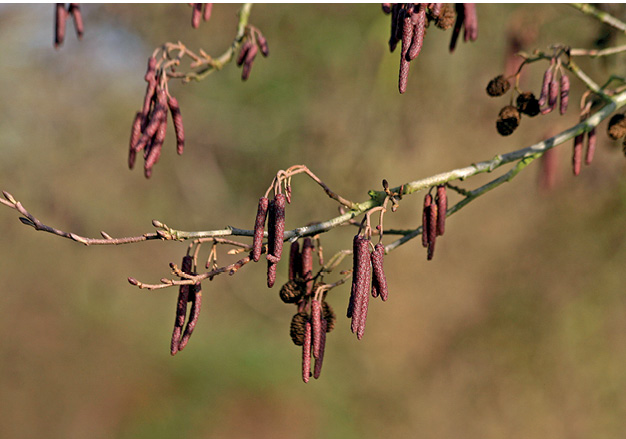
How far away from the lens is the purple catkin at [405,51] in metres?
1.43

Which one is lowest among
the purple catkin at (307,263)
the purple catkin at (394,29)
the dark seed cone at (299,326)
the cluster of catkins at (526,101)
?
the dark seed cone at (299,326)

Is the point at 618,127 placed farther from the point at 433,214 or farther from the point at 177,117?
the point at 177,117

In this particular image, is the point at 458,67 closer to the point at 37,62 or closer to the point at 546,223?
the point at 546,223

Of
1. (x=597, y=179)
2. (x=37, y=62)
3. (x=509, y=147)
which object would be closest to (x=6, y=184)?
(x=37, y=62)

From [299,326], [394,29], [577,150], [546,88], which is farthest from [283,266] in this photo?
[394,29]

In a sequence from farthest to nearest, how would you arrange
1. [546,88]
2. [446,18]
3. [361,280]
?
[546,88]
[446,18]
[361,280]

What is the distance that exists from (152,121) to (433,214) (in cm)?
77

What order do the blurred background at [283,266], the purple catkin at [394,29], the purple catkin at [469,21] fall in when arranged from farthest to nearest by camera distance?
the blurred background at [283,266], the purple catkin at [469,21], the purple catkin at [394,29]

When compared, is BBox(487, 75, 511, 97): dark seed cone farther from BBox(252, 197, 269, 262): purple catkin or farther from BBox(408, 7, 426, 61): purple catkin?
BBox(252, 197, 269, 262): purple catkin

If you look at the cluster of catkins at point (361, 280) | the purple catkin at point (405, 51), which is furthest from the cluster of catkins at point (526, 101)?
the cluster of catkins at point (361, 280)

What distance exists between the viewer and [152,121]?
69.7 inches

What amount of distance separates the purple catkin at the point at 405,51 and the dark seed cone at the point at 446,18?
1.10 feet

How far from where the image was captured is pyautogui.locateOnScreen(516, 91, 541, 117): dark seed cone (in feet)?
7.22

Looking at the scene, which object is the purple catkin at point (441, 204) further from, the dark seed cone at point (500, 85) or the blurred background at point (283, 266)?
the blurred background at point (283, 266)
